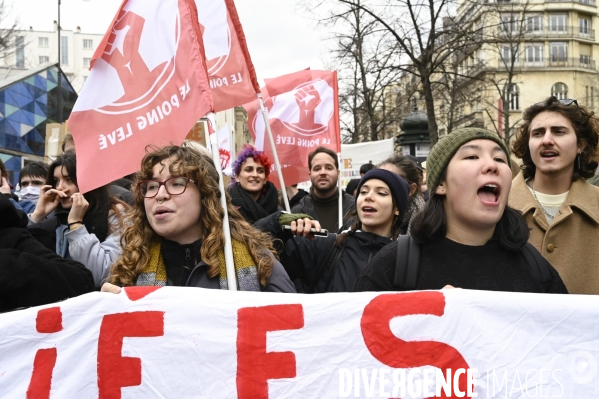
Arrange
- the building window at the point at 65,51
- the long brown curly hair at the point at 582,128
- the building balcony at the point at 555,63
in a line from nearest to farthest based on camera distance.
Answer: the long brown curly hair at the point at 582,128 → the building balcony at the point at 555,63 → the building window at the point at 65,51

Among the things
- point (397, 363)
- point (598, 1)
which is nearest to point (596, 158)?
point (397, 363)

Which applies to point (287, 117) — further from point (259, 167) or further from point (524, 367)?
point (524, 367)

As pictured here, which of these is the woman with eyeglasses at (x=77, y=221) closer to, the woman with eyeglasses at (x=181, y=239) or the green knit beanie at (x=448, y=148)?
the woman with eyeglasses at (x=181, y=239)

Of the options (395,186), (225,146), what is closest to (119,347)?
(395,186)

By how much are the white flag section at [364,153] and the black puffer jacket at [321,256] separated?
7.86 metres

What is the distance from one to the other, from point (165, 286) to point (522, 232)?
4.69 feet

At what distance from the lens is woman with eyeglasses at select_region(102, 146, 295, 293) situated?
2811mm

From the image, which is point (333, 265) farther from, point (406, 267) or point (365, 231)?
point (406, 267)

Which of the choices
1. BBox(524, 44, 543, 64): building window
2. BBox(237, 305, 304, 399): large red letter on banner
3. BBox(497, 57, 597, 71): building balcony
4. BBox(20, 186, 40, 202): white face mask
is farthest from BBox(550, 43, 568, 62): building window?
BBox(237, 305, 304, 399): large red letter on banner

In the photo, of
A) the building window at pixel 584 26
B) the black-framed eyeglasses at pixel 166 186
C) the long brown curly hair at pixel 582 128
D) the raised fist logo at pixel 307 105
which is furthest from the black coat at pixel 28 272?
the building window at pixel 584 26

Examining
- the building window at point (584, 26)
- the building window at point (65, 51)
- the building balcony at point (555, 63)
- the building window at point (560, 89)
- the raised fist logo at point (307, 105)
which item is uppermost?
the building window at point (65, 51)

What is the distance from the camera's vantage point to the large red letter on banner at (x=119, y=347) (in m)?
2.41

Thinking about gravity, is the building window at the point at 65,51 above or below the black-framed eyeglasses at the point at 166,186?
above

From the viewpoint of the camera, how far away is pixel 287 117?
25.2ft
